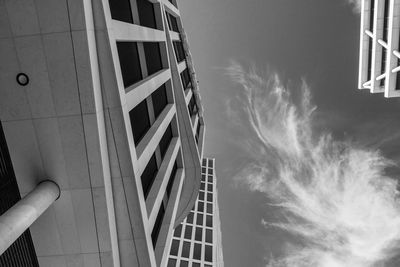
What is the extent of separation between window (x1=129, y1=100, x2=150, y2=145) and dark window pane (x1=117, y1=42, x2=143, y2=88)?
1438 mm

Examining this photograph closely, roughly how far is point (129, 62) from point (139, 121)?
317 cm

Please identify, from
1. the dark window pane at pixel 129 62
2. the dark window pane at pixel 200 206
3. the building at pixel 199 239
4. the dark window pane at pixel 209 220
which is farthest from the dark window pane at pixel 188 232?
the dark window pane at pixel 129 62

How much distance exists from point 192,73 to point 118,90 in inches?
1392

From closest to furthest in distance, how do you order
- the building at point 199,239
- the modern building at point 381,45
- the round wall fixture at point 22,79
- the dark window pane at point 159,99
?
the round wall fixture at point 22,79 → the dark window pane at point 159,99 → the modern building at point 381,45 → the building at point 199,239

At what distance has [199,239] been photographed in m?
65.7

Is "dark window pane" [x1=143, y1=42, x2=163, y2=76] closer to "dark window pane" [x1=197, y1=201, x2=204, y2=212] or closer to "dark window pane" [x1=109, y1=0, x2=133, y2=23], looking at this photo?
"dark window pane" [x1=109, y1=0, x2=133, y2=23]

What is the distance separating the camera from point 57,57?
31.9 feet

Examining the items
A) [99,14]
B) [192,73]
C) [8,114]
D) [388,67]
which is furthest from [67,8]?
[192,73]

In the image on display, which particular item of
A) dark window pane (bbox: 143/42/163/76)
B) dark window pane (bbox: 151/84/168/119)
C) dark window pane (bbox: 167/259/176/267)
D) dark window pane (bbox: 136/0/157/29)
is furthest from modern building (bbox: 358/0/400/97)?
dark window pane (bbox: 167/259/176/267)

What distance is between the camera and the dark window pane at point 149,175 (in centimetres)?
1634

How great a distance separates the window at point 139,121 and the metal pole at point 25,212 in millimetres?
4940

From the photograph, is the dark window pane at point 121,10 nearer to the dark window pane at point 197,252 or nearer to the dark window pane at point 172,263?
the dark window pane at point 172,263

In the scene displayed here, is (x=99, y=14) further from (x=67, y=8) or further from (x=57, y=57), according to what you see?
(x=57, y=57)

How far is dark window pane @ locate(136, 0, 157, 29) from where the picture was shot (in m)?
18.8
